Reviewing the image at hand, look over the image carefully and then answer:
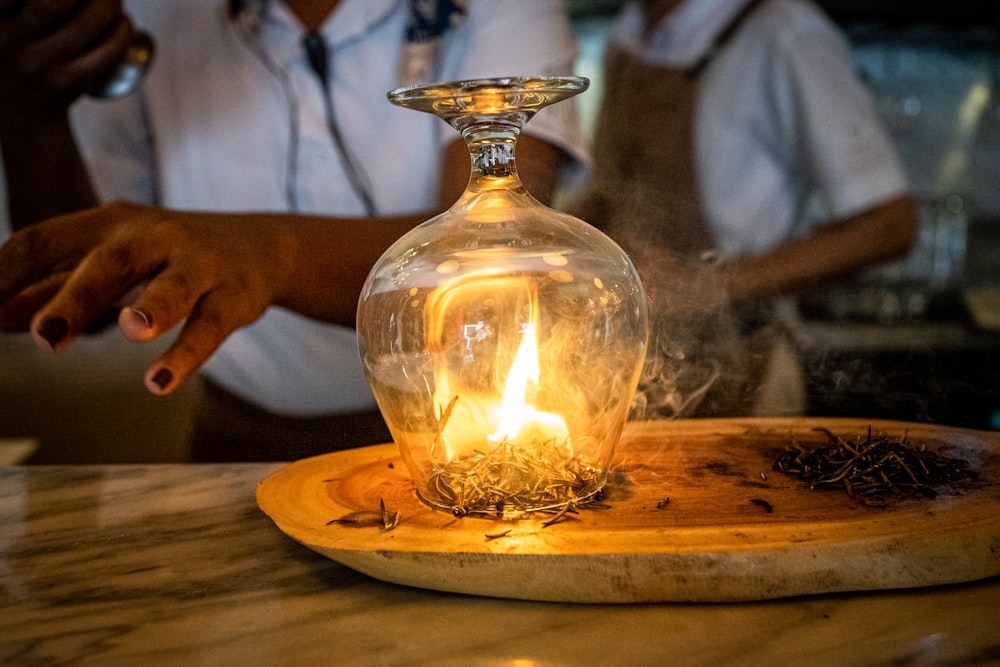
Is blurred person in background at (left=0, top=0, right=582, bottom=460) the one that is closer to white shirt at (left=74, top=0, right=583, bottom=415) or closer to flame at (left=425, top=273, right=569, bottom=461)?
white shirt at (left=74, top=0, right=583, bottom=415)

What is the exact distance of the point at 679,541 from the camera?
536mm

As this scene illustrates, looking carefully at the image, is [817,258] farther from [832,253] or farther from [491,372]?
[491,372]

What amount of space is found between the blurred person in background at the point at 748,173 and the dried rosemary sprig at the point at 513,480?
0.70 m

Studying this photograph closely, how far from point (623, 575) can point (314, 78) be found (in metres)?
1.01

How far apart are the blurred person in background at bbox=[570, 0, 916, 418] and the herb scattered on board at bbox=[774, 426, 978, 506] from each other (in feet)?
2.05

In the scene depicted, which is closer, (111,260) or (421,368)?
(421,368)

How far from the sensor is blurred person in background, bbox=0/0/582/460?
3.70 ft

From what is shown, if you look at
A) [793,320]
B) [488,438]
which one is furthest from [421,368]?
[793,320]

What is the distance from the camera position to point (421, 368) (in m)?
0.67

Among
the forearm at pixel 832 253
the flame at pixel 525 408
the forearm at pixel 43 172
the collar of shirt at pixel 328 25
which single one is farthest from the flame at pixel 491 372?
the forearm at pixel 832 253

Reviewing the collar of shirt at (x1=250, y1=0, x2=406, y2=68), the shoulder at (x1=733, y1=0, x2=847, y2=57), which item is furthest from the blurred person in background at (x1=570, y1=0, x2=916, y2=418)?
the collar of shirt at (x1=250, y1=0, x2=406, y2=68)

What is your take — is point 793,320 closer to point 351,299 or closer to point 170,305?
point 351,299

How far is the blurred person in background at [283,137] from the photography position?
1129 mm

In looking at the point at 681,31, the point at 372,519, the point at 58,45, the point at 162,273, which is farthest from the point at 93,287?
the point at 681,31
